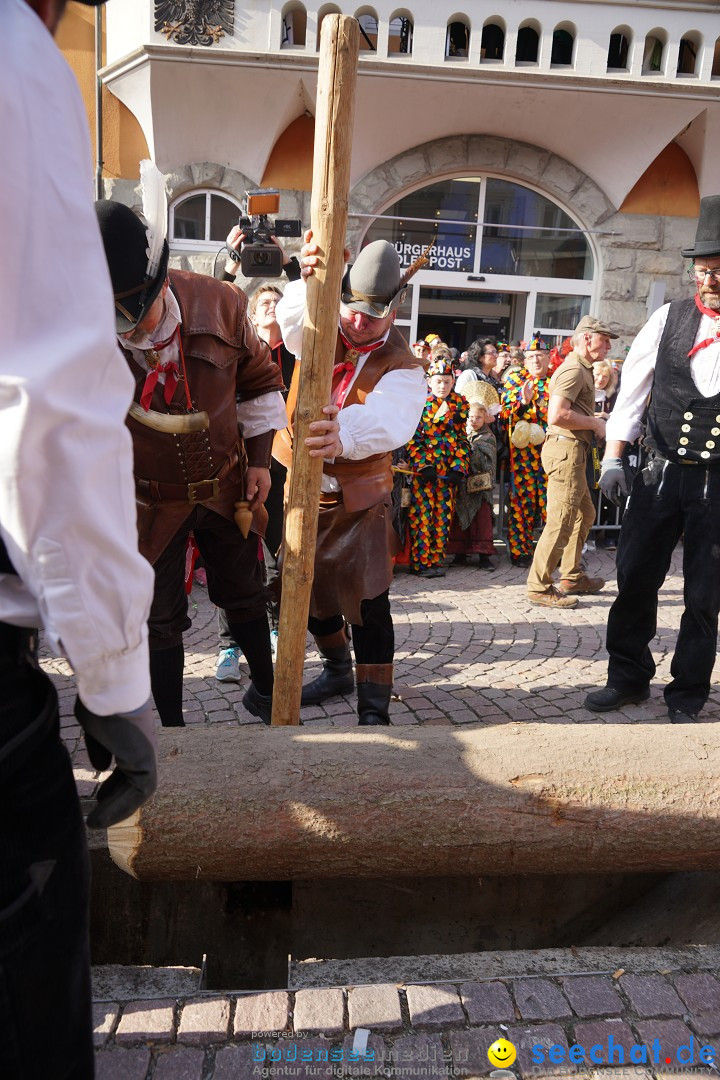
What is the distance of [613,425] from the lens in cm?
381

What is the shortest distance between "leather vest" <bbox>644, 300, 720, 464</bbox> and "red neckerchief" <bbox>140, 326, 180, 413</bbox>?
6.98 ft

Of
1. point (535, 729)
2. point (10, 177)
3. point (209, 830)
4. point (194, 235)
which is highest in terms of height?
point (194, 235)

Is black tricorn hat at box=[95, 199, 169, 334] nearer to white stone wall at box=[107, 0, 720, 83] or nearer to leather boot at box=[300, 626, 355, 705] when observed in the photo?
leather boot at box=[300, 626, 355, 705]

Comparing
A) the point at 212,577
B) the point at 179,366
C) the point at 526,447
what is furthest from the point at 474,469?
the point at 179,366

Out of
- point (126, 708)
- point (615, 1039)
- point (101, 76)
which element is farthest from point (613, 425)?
point (101, 76)

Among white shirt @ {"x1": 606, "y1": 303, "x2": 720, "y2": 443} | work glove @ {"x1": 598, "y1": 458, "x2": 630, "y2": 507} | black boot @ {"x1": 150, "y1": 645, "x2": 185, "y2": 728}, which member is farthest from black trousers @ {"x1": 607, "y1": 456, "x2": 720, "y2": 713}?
black boot @ {"x1": 150, "y1": 645, "x2": 185, "y2": 728}

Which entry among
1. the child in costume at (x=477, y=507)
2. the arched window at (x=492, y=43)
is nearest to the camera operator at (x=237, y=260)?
the child in costume at (x=477, y=507)

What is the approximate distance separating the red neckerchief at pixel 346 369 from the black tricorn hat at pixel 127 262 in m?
0.97

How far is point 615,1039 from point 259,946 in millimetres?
1042

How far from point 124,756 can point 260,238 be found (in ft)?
13.3

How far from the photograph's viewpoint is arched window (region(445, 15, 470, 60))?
435 inches

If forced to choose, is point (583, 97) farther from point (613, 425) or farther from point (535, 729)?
point (535, 729)

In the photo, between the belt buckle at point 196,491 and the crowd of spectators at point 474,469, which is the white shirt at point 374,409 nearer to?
the belt buckle at point 196,491

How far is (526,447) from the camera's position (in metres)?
7.29
